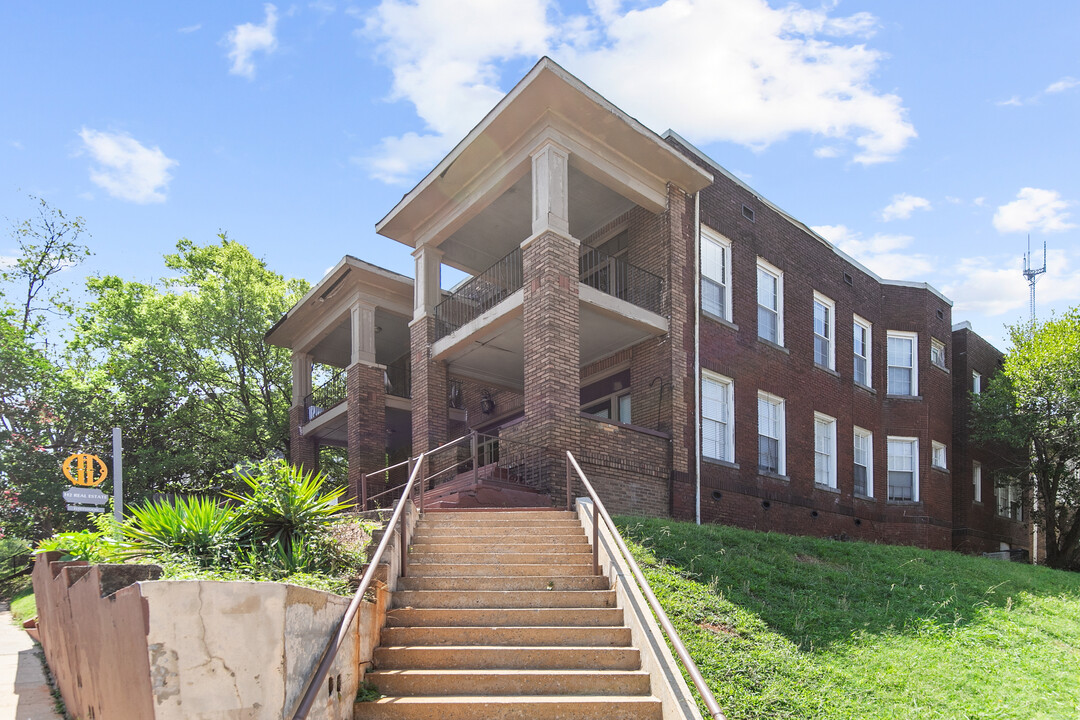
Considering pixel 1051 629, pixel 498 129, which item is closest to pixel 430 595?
pixel 1051 629

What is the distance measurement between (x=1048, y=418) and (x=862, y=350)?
516 cm

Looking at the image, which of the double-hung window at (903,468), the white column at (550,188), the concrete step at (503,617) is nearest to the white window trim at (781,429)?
the double-hung window at (903,468)

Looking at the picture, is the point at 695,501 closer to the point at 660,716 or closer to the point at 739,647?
the point at 739,647

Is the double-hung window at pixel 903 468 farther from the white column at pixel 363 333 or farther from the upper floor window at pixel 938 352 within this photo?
the white column at pixel 363 333

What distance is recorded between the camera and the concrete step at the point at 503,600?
7527 mm

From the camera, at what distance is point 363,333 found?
19.0m

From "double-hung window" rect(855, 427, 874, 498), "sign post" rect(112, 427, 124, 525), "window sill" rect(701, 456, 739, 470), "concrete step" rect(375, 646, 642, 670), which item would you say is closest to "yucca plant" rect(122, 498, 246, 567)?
"concrete step" rect(375, 646, 642, 670)

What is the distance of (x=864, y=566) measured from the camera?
415 inches

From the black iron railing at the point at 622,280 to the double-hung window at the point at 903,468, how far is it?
1002 cm

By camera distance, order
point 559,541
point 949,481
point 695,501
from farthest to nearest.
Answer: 1. point 949,481
2. point 695,501
3. point 559,541

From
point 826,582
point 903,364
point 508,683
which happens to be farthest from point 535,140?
point 903,364

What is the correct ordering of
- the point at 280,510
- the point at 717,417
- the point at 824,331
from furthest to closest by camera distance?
the point at 824,331, the point at 717,417, the point at 280,510

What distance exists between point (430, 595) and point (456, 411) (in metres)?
12.7

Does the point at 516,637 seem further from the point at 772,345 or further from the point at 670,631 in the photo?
Result: the point at 772,345
